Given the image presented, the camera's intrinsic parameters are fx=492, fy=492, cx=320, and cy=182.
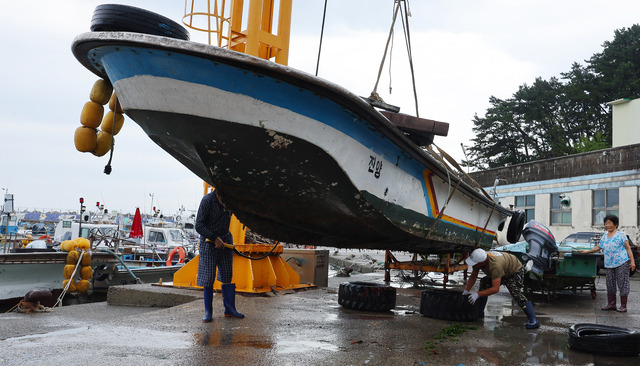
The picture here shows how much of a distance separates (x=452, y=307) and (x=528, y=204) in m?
18.9

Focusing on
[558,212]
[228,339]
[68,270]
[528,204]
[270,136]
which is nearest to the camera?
[270,136]

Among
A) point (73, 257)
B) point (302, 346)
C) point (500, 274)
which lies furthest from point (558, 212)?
point (302, 346)

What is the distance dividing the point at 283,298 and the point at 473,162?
3924 cm

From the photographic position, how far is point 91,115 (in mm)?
4340

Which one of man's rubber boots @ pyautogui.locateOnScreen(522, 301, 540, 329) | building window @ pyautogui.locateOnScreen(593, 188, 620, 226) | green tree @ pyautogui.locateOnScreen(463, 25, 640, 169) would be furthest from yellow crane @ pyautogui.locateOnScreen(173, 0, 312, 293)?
green tree @ pyautogui.locateOnScreen(463, 25, 640, 169)

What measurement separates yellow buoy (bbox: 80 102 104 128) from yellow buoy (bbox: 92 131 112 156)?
0.33 ft

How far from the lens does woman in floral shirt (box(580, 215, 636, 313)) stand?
7391 millimetres

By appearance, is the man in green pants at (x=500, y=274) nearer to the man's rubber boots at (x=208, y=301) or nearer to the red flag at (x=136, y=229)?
the man's rubber boots at (x=208, y=301)

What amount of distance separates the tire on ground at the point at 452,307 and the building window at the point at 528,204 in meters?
18.1

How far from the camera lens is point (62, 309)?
7055 mm

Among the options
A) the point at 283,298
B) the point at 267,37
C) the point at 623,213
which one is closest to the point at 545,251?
the point at 283,298

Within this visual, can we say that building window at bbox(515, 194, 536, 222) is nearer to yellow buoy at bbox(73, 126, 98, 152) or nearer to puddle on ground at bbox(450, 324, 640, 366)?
puddle on ground at bbox(450, 324, 640, 366)

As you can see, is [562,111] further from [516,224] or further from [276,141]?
[276,141]

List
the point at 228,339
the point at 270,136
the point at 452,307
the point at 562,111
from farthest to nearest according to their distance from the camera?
the point at 562,111
the point at 452,307
the point at 228,339
the point at 270,136
